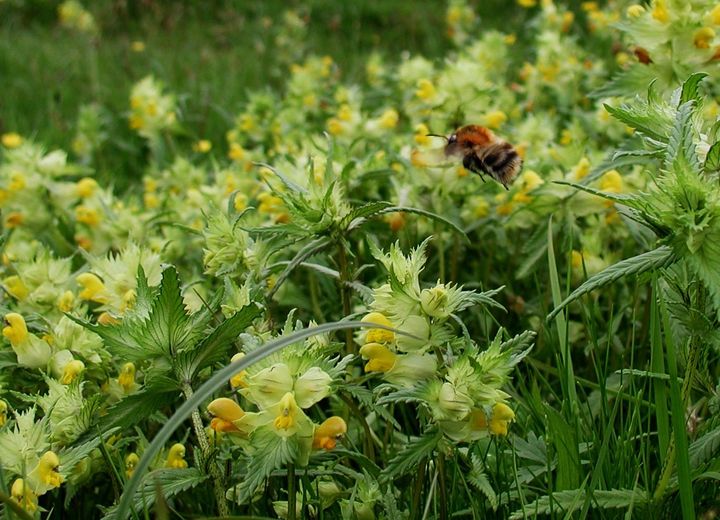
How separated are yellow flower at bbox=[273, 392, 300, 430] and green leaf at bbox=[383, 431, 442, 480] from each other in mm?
118

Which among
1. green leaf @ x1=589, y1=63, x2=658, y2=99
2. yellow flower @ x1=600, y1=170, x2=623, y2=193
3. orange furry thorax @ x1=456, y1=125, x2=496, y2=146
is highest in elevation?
green leaf @ x1=589, y1=63, x2=658, y2=99

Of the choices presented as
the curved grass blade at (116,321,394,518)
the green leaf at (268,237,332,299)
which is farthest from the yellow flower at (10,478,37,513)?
the green leaf at (268,237,332,299)

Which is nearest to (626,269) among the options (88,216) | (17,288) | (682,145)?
(682,145)

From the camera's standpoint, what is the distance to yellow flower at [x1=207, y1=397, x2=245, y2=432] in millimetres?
959

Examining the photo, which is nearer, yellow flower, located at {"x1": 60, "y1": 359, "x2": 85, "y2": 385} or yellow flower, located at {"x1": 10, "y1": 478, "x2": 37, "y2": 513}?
yellow flower, located at {"x1": 10, "y1": 478, "x2": 37, "y2": 513}

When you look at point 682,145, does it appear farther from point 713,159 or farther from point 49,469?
point 49,469

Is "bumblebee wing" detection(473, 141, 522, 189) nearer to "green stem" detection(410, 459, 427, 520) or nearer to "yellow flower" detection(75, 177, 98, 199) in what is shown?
"green stem" detection(410, 459, 427, 520)

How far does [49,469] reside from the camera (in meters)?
1.00

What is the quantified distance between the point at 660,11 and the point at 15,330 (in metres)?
1.23

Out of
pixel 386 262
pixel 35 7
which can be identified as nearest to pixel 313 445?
pixel 386 262

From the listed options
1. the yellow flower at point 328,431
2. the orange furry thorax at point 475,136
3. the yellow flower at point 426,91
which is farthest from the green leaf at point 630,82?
the yellow flower at point 328,431

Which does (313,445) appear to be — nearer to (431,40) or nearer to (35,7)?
(431,40)

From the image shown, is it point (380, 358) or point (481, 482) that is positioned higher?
point (380, 358)

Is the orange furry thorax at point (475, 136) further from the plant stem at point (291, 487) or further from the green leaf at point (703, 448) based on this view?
the plant stem at point (291, 487)
